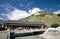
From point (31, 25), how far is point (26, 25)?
4.31 ft

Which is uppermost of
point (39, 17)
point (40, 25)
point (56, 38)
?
point (39, 17)

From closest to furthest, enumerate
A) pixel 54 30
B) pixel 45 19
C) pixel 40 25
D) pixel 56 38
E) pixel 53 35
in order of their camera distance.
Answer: pixel 56 38, pixel 53 35, pixel 54 30, pixel 40 25, pixel 45 19

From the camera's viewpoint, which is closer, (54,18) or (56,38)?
(56,38)

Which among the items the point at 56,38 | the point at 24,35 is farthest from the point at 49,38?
the point at 24,35

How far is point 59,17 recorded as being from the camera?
5047 centimetres

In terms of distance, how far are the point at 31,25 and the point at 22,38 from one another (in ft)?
20.7

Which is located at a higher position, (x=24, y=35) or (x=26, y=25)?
(x=26, y=25)

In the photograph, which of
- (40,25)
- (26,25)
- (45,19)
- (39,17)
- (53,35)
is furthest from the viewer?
(39,17)

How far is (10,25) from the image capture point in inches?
1056

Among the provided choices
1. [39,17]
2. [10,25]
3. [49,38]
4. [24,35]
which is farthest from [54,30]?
[39,17]

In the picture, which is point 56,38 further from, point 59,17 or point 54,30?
point 59,17

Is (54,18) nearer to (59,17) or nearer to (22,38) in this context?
(59,17)

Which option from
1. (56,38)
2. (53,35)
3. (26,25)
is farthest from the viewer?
(26,25)

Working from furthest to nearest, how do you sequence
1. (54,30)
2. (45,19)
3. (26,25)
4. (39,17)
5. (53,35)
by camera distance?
(39,17), (45,19), (26,25), (54,30), (53,35)
